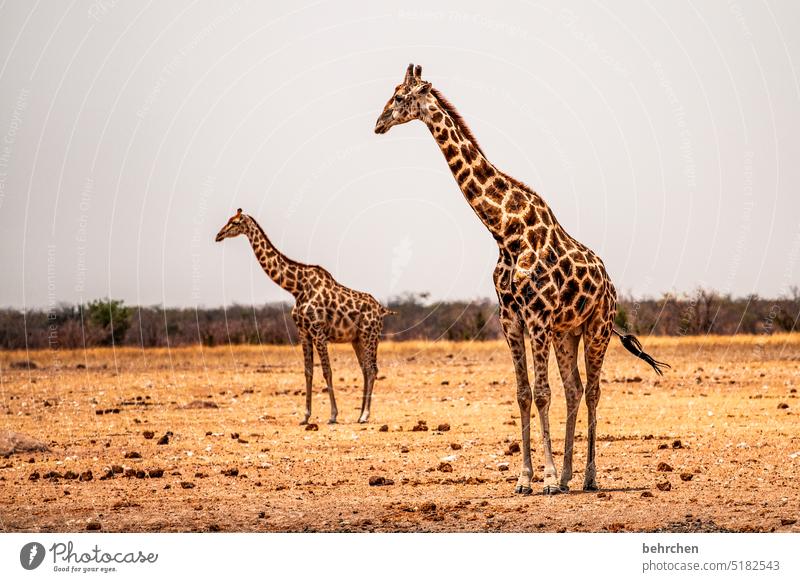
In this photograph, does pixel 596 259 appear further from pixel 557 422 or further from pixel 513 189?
pixel 557 422

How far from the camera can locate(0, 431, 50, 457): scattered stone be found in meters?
17.1

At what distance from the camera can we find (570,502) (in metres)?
12.4

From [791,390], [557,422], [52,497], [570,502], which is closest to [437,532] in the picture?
[570,502]

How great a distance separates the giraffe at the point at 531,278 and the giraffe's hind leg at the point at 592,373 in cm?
1

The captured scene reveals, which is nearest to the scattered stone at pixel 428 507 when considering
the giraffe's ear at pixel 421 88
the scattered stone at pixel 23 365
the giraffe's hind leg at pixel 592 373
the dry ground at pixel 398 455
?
the dry ground at pixel 398 455

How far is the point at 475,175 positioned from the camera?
13.2 meters

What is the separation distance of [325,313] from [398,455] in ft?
20.4

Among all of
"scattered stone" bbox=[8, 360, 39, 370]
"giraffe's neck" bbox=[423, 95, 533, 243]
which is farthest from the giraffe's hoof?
"scattered stone" bbox=[8, 360, 39, 370]

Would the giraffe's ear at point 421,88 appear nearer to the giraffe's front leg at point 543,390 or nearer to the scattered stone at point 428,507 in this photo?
the giraffe's front leg at point 543,390

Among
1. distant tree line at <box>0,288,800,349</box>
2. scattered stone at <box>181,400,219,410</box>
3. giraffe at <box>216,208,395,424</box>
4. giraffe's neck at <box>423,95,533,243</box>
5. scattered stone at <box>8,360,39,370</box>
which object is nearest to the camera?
giraffe's neck at <box>423,95,533,243</box>

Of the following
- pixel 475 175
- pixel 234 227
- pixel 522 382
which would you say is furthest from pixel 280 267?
pixel 522 382

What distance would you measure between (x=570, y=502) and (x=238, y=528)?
327 cm

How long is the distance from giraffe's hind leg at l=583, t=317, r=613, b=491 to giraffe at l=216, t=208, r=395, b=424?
8459mm

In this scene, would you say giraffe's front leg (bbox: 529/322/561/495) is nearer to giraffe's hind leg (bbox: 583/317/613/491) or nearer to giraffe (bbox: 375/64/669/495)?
giraffe (bbox: 375/64/669/495)
